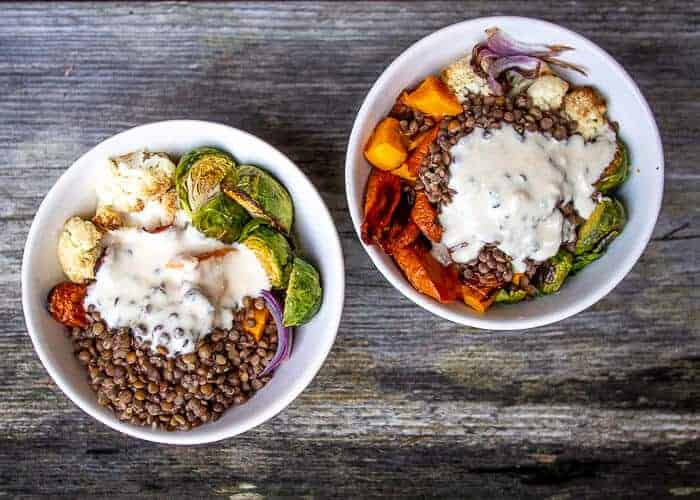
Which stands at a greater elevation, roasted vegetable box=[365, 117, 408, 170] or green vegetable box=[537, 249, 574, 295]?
roasted vegetable box=[365, 117, 408, 170]

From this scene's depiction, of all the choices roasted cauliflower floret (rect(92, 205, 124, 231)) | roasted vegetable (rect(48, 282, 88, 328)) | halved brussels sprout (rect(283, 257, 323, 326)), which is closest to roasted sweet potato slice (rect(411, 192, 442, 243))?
halved brussels sprout (rect(283, 257, 323, 326))

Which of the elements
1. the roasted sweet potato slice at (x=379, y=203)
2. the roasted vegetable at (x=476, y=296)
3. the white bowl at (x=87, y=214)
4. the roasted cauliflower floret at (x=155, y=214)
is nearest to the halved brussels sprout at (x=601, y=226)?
the roasted vegetable at (x=476, y=296)

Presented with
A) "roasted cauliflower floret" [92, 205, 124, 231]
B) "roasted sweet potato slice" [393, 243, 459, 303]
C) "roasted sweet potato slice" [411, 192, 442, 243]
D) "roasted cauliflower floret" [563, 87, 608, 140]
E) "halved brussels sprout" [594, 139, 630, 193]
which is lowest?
"roasted cauliflower floret" [92, 205, 124, 231]

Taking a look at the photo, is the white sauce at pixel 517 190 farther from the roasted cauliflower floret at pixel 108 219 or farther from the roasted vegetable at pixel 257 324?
the roasted cauliflower floret at pixel 108 219

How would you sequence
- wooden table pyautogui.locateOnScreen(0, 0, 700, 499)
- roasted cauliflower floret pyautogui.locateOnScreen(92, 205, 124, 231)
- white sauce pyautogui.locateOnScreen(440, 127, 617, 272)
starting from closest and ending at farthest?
white sauce pyautogui.locateOnScreen(440, 127, 617, 272), roasted cauliflower floret pyautogui.locateOnScreen(92, 205, 124, 231), wooden table pyautogui.locateOnScreen(0, 0, 700, 499)

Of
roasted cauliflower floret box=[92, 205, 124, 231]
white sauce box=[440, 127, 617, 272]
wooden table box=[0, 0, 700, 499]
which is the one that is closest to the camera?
white sauce box=[440, 127, 617, 272]

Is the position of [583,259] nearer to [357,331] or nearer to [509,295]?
[509,295]

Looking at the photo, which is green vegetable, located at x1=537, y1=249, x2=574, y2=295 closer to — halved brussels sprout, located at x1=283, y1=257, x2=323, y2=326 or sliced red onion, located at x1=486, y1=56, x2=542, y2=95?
sliced red onion, located at x1=486, y1=56, x2=542, y2=95
